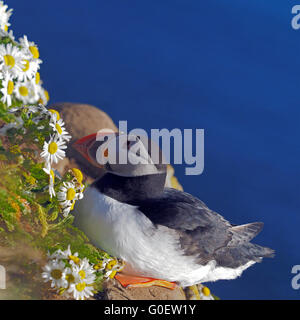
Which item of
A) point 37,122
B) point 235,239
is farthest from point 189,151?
point 37,122

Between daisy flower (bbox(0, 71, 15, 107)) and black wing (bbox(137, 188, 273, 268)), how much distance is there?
0.80 meters

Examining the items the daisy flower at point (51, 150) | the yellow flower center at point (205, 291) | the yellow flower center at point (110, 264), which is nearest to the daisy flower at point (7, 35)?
the daisy flower at point (51, 150)

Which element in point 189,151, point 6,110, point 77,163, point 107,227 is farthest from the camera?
point 77,163

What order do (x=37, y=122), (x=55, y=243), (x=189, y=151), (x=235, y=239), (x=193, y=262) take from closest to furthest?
(x=37, y=122), (x=55, y=243), (x=193, y=262), (x=235, y=239), (x=189, y=151)

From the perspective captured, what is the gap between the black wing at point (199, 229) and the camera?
6.24ft

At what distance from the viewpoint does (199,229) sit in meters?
1.99

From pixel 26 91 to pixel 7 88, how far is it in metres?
0.11

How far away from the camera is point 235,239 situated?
222 centimetres

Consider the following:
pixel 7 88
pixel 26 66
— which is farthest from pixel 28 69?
pixel 7 88

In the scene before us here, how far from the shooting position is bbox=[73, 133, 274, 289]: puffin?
72.9 inches

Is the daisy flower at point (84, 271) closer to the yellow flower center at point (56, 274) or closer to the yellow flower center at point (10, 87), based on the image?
the yellow flower center at point (56, 274)

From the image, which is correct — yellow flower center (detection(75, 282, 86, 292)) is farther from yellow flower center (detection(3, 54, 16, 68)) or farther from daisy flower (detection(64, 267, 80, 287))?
yellow flower center (detection(3, 54, 16, 68))

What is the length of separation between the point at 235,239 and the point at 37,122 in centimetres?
124

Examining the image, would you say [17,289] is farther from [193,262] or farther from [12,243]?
[193,262]
